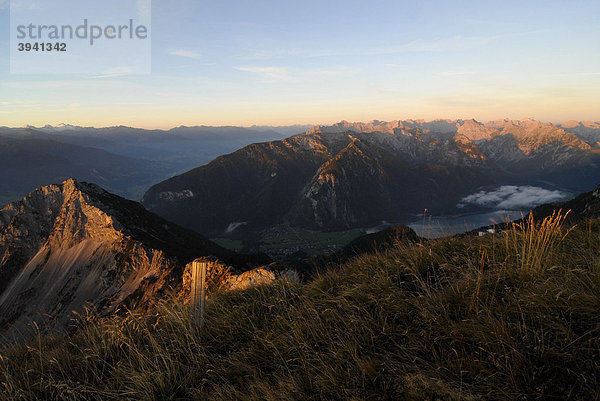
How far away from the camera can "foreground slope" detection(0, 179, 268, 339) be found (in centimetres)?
3155

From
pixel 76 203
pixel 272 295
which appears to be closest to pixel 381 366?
pixel 272 295

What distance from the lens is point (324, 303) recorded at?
4.58m

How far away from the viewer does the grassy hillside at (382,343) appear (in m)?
2.48

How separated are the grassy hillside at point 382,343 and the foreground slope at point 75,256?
21.9 m

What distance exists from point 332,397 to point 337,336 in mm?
856

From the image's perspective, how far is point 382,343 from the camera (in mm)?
3350

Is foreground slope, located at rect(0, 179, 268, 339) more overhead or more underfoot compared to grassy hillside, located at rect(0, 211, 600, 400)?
more underfoot

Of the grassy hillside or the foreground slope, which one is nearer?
the grassy hillside

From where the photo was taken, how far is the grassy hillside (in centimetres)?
248

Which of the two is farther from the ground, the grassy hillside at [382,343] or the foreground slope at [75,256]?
the grassy hillside at [382,343]

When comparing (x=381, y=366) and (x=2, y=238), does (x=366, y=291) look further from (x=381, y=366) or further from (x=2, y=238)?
(x=2, y=238)

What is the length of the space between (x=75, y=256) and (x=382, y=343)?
56.0 m

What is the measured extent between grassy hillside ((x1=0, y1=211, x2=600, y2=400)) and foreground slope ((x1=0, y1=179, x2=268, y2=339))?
21.9m

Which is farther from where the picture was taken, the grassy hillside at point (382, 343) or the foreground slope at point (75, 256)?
the foreground slope at point (75, 256)
